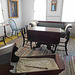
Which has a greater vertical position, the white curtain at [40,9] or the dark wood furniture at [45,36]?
the white curtain at [40,9]

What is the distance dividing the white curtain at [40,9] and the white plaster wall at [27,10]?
0.26 metres

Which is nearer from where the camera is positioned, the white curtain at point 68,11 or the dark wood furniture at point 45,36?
the dark wood furniture at point 45,36

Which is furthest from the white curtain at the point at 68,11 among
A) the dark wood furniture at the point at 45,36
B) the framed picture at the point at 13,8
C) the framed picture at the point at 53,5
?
the framed picture at the point at 13,8

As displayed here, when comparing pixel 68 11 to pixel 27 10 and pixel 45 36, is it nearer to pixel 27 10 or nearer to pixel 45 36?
pixel 27 10

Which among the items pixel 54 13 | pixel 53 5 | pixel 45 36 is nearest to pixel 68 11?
pixel 54 13

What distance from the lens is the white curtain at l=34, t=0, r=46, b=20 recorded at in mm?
5148

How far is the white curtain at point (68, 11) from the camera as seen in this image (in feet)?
15.4

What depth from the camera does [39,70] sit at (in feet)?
3.98

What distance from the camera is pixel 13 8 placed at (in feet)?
15.9

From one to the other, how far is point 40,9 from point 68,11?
167cm

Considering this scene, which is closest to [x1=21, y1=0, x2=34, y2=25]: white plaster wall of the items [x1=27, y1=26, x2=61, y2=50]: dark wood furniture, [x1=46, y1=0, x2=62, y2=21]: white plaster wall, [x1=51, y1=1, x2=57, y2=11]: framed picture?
[x1=46, y1=0, x2=62, y2=21]: white plaster wall

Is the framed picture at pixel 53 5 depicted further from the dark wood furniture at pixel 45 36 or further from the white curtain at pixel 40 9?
the dark wood furniture at pixel 45 36

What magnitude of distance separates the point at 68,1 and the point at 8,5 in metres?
3.29

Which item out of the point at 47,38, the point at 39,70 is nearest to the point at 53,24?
the point at 47,38
